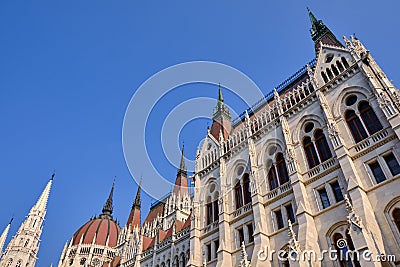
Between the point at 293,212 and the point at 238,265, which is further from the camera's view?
the point at 238,265

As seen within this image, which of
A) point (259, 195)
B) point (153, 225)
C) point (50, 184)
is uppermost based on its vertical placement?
point (50, 184)

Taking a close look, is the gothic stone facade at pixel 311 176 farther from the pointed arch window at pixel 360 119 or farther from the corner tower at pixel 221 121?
the corner tower at pixel 221 121

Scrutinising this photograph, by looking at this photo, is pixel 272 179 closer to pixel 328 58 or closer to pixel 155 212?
pixel 328 58

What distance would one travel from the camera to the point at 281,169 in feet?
77.5

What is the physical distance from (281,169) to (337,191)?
5181mm

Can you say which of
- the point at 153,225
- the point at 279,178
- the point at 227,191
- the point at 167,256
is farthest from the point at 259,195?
the point at 153,225

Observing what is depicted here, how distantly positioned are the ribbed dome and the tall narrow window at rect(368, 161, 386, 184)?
57.9 m

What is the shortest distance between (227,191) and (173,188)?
31967 mm

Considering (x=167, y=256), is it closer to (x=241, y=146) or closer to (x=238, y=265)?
(x=238, y=265)

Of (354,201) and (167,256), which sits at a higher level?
(167,256)

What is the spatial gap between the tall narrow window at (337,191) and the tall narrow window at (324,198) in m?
0.56

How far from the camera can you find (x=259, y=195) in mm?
22969

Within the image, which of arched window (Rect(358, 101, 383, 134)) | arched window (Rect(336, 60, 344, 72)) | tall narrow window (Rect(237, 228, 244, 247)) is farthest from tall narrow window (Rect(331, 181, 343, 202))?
arched window (Rect(336, 60, 344, 72))

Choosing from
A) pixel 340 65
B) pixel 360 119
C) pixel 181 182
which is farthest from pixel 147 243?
pixel 340 65
